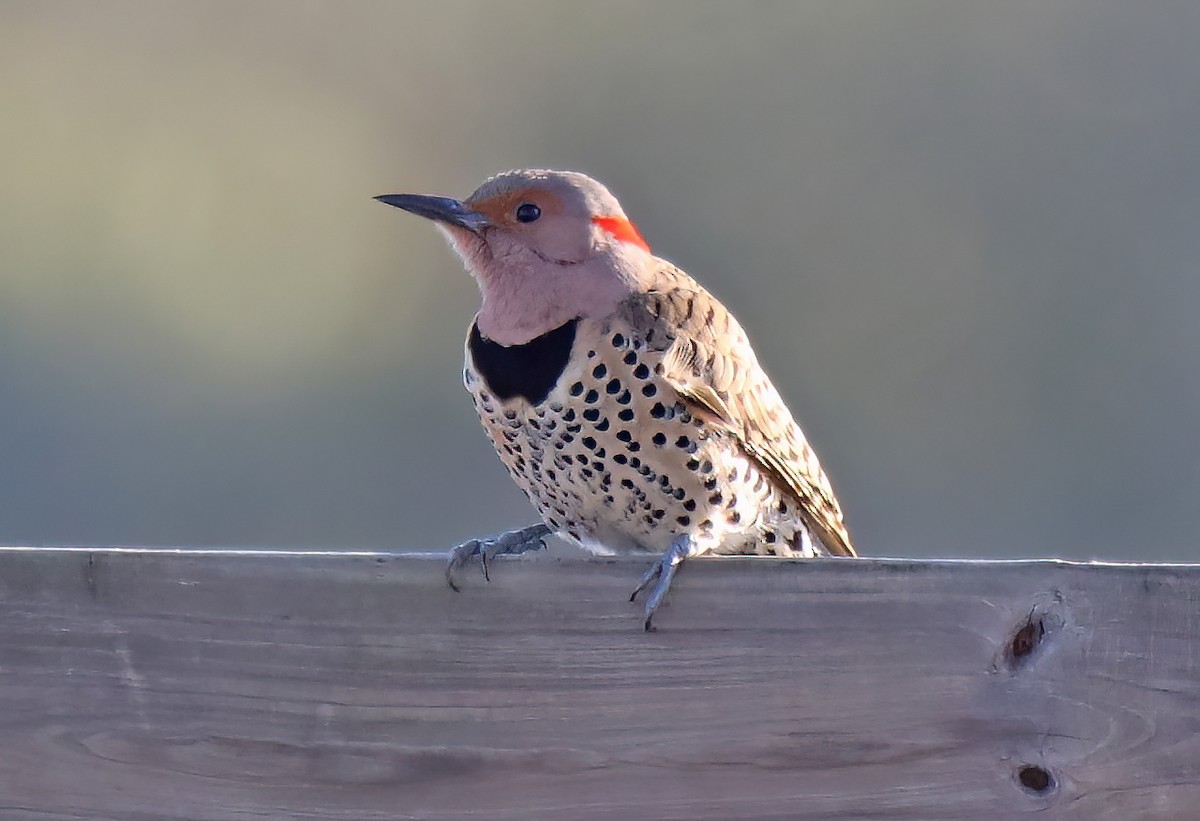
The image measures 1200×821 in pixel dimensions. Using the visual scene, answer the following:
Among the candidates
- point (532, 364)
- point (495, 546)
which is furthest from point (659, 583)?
point (532, 364)

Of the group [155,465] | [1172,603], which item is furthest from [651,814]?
[155,465]

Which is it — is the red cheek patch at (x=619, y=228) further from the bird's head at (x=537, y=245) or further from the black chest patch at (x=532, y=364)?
the black chest patch at (x=532, y=364)

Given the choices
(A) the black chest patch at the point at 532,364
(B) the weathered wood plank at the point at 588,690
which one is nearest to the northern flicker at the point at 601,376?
(A) the black chest patch at the point at 532,364

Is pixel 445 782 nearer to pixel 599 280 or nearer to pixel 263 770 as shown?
pixel 263 770

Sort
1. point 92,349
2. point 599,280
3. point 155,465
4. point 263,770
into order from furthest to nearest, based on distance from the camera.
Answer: point 92,349 < point 155,465 < point 599,280 < point 263,770

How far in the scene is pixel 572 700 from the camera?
80.0 inches

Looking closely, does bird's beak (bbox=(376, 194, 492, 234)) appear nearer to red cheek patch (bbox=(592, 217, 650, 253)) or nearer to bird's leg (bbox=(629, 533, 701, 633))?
red cheek patch (bbox=(592, 217, 650, 253))

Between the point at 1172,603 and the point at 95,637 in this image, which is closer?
the point at 1172,603

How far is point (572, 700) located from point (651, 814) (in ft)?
0.57

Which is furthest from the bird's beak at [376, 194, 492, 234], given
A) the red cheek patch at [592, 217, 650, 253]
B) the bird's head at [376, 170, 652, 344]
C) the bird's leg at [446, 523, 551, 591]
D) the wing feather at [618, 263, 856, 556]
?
the bird's leg at [446, 523, 551, 591]

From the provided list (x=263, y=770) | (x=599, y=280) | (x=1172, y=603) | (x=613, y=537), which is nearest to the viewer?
(x=1172, y=603)

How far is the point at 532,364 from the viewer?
106 inches

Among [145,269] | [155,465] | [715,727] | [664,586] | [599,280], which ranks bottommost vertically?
[155,465]

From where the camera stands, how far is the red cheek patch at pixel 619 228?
281cm
